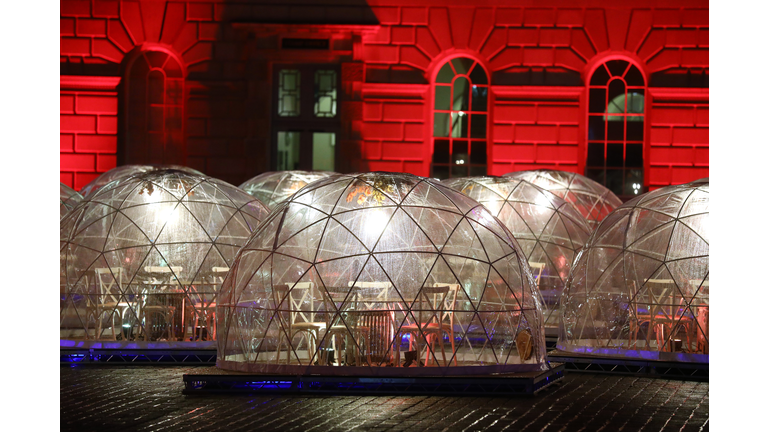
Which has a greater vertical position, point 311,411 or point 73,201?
point 73,201

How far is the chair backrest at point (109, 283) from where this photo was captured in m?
14.5

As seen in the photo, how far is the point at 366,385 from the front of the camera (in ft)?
37.2

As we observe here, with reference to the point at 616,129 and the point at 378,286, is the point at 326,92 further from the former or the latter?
the point at 378,286

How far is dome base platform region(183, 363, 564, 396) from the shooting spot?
36.8 feet

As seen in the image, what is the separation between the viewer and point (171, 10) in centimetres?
A: 2519

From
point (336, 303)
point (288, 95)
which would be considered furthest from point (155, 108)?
point (336, 303)

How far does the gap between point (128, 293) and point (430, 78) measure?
1245 centimetres

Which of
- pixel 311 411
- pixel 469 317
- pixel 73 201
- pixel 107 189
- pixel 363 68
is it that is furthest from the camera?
pixel 363 68

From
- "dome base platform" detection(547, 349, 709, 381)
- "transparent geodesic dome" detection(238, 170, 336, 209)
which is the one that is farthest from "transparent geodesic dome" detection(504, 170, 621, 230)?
"dome base platform" detection(547, 349, 709, 381)

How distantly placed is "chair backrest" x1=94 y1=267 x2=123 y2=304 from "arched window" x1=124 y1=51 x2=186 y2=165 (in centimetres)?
1072

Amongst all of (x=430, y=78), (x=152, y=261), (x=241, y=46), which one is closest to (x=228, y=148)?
(x=241, y=46)

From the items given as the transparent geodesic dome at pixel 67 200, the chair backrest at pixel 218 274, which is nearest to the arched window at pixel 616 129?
the transparent geodesic dome at pixel 67 200

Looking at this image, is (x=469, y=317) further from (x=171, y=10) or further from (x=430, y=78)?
(x=171, y=10)

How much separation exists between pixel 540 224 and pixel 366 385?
7.67 metres
